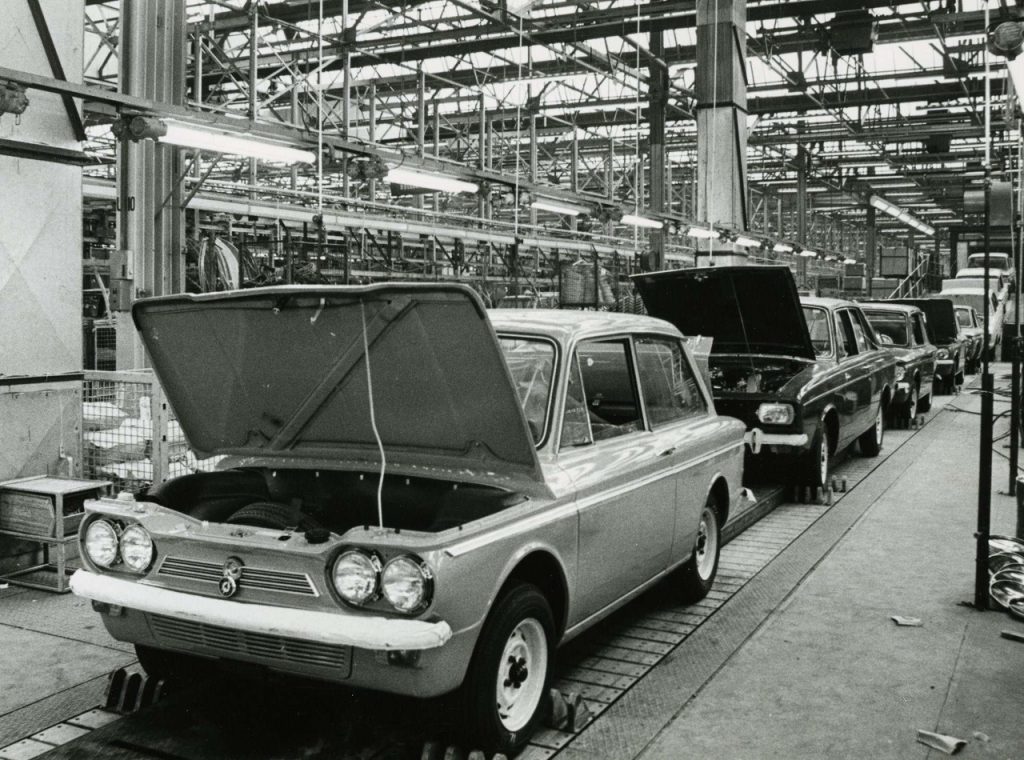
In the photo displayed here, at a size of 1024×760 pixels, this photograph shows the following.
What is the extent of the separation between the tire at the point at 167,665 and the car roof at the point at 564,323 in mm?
1880

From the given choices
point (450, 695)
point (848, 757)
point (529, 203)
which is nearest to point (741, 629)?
point (848, 757)

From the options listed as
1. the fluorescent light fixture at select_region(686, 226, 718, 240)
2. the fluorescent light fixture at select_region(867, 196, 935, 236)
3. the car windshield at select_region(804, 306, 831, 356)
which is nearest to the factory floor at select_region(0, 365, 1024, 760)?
the car windshield at select_region(804, 306, 831, 356)

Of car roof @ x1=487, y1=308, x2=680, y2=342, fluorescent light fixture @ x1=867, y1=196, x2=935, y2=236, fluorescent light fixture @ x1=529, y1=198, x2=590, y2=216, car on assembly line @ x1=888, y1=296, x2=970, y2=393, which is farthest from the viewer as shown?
fluorescent light fixture @ x1=867, y1=196, x2=935, y2=236

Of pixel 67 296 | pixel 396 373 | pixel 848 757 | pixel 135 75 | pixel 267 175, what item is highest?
pixel 267 175

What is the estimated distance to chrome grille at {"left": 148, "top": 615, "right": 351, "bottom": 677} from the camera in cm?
319

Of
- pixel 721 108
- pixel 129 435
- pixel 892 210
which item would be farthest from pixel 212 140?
pixel 892 210

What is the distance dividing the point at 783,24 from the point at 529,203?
35.0 ft

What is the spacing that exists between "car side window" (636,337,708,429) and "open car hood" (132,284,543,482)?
4.58ft

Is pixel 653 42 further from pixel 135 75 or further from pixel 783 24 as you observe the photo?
pixel 135 75

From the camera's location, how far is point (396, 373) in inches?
148

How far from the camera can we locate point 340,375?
12.9ft

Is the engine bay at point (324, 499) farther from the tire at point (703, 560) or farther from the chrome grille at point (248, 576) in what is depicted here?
the tire at point (703, 560)

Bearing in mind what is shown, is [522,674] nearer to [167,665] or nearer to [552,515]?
[552,515]

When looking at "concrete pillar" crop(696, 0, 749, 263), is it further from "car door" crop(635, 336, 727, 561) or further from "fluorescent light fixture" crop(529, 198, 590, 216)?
"car door" crop(635, 336, 727, 561)
